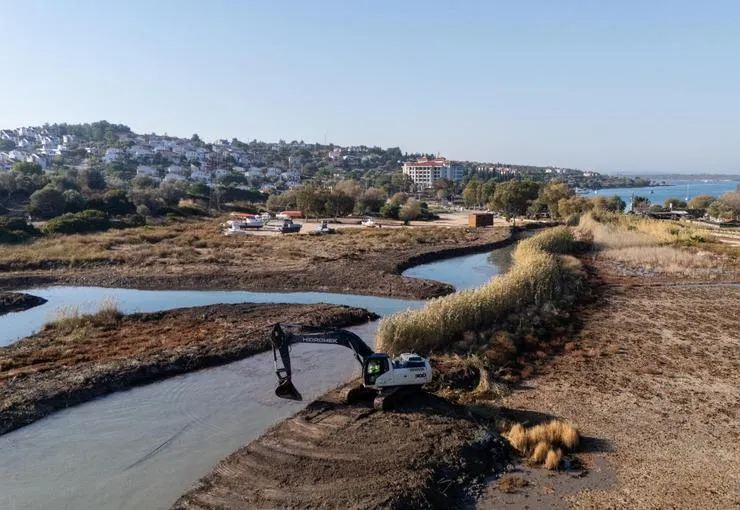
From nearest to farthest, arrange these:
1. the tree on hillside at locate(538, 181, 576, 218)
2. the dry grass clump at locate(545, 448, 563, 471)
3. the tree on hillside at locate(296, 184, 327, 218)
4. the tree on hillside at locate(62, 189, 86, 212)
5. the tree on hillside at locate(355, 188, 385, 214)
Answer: the dry grass clump at locate(545, 448, 563, 471)
the tree on hillside at locate(62, 189, 86, 212)
the tree on hillside at locate(296, 184, 327, 218)
the tree on hillside at locate(538, 181, 576, 218)
the tree on hillside at locate(355, 188, 385, 214)

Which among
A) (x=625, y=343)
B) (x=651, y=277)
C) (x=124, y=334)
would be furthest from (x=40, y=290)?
(x=651, y=277)

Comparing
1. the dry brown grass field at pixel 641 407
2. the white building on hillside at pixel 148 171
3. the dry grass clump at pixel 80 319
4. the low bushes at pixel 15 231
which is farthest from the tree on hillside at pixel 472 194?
the dry grass clump at pixel 80 319

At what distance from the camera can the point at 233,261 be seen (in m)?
38.5

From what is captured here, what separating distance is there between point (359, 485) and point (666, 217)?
7718 centimetres

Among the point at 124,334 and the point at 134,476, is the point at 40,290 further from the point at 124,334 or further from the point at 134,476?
the point at 134,476

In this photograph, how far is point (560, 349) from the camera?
18906 mm

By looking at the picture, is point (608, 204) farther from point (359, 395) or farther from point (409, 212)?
point (359, 395)

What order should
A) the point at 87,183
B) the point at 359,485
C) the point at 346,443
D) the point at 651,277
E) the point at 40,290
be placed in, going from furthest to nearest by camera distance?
the point at 87,183, the point at 651,277, the point at 40,290, the point at 346,443, the point at 359,485

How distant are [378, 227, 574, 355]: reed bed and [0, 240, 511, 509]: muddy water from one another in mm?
1814

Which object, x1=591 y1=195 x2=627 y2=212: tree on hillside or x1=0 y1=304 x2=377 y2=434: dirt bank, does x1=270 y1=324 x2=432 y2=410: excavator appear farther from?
x1=591 y1=195 x2=627 y2=212: tree on hillside

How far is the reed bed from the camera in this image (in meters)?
17.5

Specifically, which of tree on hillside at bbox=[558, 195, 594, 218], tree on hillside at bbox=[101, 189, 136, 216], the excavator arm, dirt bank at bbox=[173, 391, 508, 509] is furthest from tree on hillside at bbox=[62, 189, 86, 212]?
dirt bank at bbox=[173, 391, 508, 509]

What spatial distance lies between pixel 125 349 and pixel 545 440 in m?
13.5

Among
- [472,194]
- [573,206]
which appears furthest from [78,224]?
[472,194]
